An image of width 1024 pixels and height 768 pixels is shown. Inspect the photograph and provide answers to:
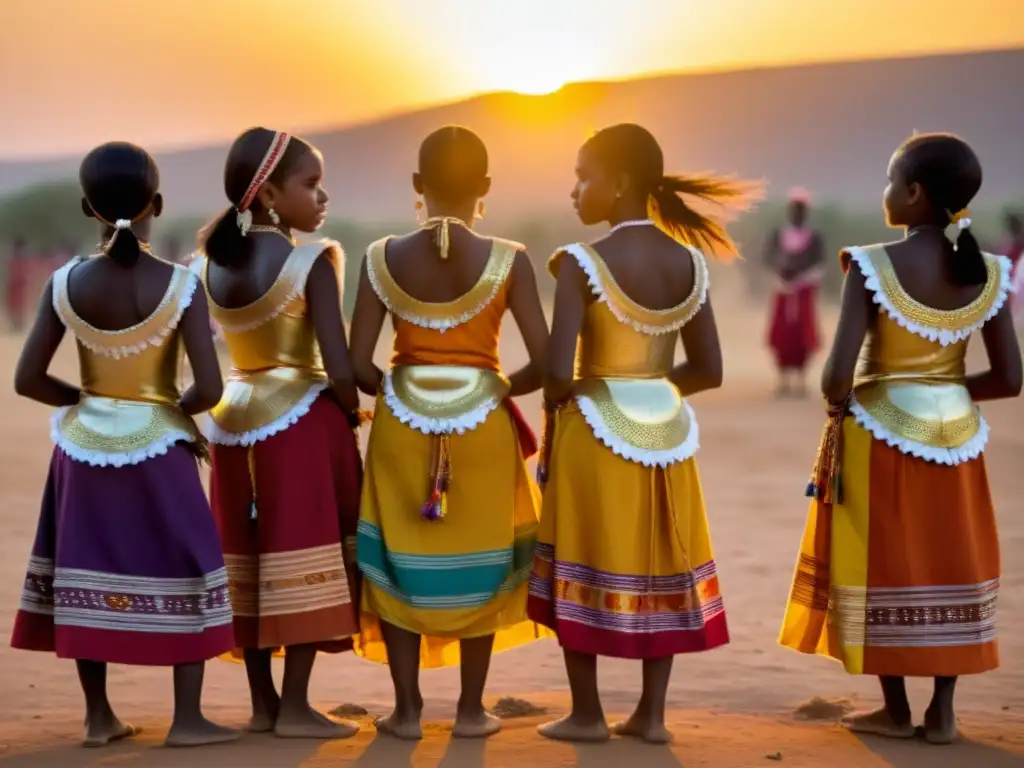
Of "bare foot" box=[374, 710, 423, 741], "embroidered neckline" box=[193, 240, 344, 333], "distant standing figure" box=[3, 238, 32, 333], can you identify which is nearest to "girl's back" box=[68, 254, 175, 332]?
"embroidered neckline" box=[193, 240, 344, 333]

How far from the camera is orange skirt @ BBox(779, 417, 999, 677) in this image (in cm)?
488

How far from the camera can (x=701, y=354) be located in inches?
194

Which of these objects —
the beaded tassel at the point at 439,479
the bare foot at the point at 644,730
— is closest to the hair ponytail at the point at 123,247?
the beaded tassel at the point at 439,479

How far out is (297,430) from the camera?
4859 millimetres

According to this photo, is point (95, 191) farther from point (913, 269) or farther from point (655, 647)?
point (913, 269)

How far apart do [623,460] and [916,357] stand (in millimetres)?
1028

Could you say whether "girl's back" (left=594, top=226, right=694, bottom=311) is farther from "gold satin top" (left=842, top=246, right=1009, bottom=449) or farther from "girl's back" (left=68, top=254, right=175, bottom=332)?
"girl's back" (left=68, top=254, right=175, bottom=332)

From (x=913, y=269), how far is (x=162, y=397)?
2459mm

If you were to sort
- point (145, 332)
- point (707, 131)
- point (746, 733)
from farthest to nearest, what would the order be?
point (707, 131), point (746, 733), point (145, 332)

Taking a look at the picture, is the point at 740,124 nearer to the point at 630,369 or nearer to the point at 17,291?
the point at 17,291

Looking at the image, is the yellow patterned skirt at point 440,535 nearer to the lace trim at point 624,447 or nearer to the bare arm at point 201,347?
the lace trim at point 624,447

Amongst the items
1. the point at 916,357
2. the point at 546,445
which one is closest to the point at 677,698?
the point at 546,445

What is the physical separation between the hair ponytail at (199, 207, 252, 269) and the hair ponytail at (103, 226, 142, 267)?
29 cm

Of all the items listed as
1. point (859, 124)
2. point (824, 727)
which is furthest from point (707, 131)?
point (824, 727)
